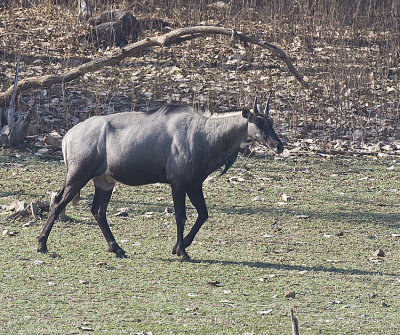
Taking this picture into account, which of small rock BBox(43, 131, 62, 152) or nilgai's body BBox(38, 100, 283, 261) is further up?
nilgai's body BBox(38, 100, 283, 261)

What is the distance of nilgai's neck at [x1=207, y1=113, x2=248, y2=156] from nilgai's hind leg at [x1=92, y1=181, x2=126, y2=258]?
139 cm

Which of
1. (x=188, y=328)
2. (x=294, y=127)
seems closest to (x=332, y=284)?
(x=188, y=328)

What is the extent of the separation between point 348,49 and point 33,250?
1369cm

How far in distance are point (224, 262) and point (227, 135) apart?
1.44 meters

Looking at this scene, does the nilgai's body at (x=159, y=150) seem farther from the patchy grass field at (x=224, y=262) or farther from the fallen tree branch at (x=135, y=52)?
the fallen tree branch at (x=135, y=52)

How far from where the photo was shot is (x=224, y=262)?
888 centimetres

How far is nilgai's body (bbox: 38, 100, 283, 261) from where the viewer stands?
29.4 ft

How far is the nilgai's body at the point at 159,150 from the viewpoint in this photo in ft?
29.4

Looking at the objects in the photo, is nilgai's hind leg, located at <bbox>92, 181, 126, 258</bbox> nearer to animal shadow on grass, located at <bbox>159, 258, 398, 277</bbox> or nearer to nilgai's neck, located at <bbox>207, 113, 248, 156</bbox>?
animal shadow on grass, located at <bbox>159, 258, 398, 277</bbox>


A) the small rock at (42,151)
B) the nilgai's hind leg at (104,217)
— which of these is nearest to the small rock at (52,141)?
the small rock at (42,151)

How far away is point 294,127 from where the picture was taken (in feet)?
52.1

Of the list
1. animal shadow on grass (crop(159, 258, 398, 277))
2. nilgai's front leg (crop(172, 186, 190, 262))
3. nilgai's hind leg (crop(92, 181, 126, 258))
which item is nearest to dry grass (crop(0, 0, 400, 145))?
nilgai's hind leg (crop(92, 181, 126, 258))

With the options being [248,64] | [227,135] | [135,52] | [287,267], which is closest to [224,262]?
[287,267]

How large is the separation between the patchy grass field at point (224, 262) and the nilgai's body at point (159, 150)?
0.53 meters
